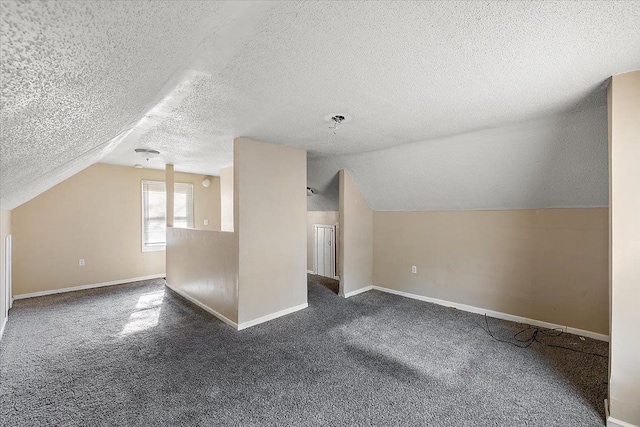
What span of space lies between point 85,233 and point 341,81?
5.15 metres

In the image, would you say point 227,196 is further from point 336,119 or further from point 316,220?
point 336,119

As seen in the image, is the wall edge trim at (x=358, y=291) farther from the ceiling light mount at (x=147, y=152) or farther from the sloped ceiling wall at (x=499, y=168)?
the ceiling light mount at (x=147, y=152)

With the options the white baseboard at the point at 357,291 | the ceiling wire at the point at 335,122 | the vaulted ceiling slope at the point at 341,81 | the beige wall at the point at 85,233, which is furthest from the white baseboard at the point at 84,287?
the ceiling wire at the point at 335,122

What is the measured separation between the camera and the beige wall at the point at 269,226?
3.12m

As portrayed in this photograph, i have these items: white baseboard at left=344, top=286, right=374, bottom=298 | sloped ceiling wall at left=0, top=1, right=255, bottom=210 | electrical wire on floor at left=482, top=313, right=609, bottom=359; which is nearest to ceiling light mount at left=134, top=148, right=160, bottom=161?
sloped ceiling wall at left=0, top=1, right=255, bottom=210

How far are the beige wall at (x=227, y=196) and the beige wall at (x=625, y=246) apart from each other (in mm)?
4952

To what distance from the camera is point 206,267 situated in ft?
12.2

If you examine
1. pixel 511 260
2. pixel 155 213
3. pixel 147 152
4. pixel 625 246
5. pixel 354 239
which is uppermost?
pixel 147 152

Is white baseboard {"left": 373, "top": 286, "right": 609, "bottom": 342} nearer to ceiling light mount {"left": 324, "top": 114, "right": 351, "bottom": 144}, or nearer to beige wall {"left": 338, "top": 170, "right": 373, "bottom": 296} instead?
beige wall {"left": 338, "top": 170, "right": 373, "bottom": 296}

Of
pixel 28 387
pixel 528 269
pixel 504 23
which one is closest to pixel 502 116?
pixel 504 23

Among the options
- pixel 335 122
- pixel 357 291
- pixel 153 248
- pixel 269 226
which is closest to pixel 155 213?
pixel 153 248

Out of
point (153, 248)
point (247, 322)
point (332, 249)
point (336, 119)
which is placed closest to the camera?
point (336, 119)

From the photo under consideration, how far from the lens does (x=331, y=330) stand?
301cm

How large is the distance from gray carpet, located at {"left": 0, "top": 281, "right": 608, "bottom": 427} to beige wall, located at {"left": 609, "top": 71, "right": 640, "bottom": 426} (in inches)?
10.5
